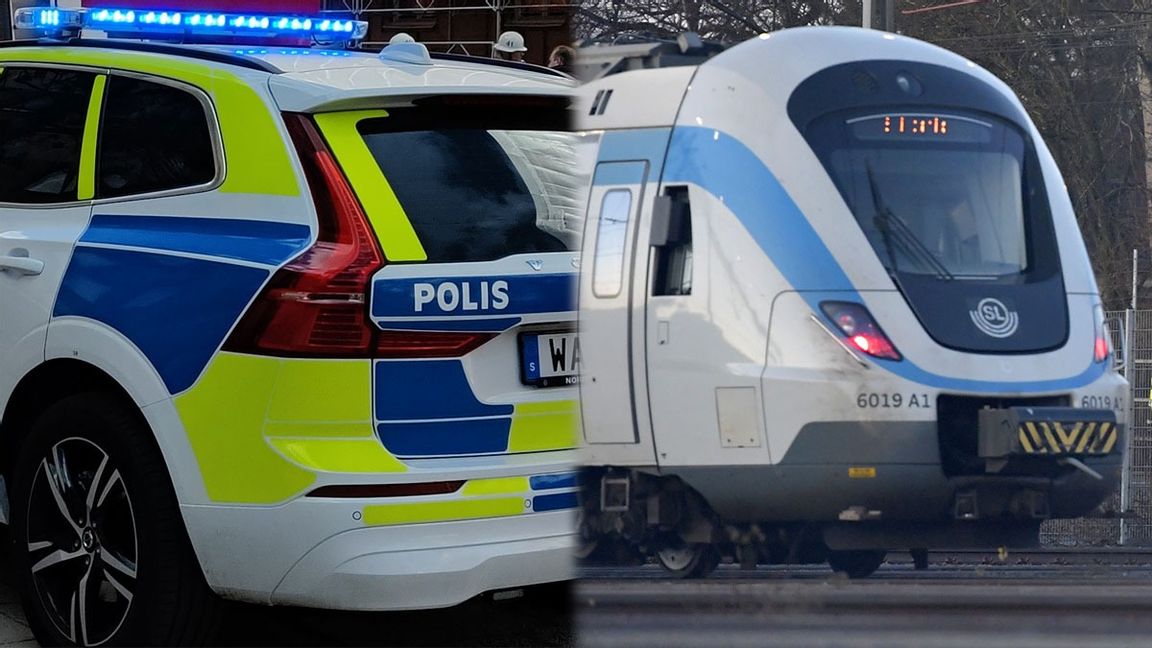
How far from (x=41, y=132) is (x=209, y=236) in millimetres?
806

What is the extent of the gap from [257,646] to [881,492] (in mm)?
2032

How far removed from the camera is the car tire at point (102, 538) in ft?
10.1

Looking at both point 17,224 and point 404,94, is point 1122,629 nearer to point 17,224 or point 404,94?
point 404,94

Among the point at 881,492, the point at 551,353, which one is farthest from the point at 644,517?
the point at 551,353

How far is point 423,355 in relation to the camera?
2.89 m

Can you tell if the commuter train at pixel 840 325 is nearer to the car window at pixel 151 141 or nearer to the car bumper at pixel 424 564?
the car bumper at pixel 424 564

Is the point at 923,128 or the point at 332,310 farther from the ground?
the point at 923,128

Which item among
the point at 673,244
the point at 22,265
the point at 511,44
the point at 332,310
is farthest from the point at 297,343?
the point at 511,44

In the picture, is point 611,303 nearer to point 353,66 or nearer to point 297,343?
point 297,343

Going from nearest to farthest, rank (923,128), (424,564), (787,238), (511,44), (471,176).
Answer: (787,238) → (923,128) → (424,564) → (471,176) → (511,44)

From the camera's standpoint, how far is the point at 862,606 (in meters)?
1.92

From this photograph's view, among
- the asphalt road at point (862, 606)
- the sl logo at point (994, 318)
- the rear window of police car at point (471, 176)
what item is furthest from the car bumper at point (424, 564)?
the sl logo at point (994, 318)

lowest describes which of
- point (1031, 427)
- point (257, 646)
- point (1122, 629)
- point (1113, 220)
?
point (257, 646)

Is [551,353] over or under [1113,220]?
under
